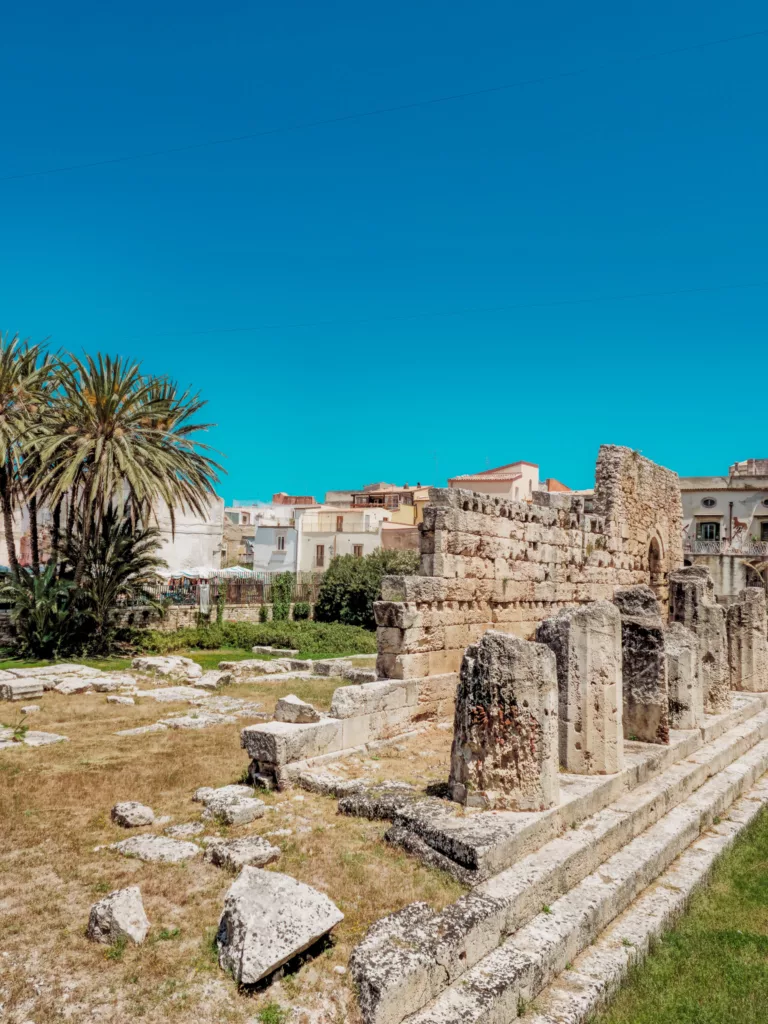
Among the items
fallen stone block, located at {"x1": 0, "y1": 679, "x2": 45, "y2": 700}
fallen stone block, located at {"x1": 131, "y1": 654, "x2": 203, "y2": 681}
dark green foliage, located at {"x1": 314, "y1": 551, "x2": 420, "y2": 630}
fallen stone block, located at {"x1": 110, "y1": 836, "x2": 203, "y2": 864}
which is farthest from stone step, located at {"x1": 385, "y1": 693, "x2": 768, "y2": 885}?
dark green foliage, located at {"x1": 314, "y1": 551, "x2": 420, "y2": 630}

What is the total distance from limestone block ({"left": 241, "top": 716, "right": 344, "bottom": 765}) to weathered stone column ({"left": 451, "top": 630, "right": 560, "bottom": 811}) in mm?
2283

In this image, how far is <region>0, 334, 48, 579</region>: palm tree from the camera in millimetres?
18125

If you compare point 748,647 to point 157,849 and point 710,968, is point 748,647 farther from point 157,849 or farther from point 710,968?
point 157,849

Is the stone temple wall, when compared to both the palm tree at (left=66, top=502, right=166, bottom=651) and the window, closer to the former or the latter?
the palm tree at (left=66, top=502, right=166, bottom=651)

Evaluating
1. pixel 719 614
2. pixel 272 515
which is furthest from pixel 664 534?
pixel 272 515

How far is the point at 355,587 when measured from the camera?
2938 centimetres

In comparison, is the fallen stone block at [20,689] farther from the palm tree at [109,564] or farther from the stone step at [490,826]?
the stone step at [490,826]

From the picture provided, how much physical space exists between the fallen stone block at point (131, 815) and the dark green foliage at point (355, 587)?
73.2ft

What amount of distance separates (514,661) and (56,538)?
56.0 feet

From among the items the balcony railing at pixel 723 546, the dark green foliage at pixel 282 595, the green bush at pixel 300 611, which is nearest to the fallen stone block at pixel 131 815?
the dark green foliage at pixel 282 595

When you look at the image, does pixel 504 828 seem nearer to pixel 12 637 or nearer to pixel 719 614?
pixel 719 614

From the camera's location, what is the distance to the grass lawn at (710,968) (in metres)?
3.80

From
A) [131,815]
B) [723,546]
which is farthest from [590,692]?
[723,546]

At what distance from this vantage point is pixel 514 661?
17.4ft
